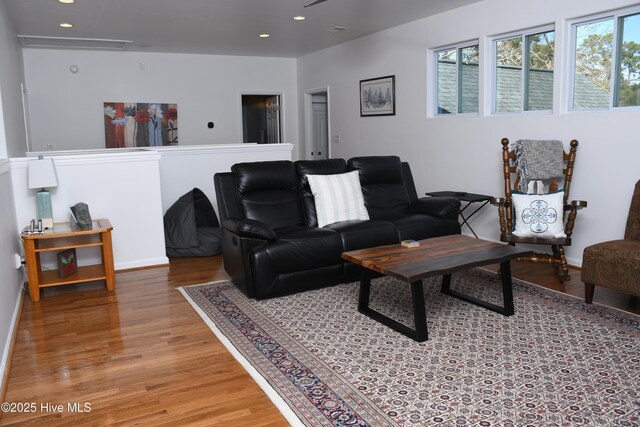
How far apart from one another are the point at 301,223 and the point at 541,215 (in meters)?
1.97

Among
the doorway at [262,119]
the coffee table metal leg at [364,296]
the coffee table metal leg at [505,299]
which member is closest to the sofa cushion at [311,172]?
the coffee table metal leg at [364,296]

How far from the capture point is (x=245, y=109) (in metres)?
10.9

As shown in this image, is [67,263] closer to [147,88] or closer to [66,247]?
[66,247]

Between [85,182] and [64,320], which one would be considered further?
[85,182]

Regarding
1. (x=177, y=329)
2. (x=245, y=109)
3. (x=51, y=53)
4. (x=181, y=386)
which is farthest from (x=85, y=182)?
(x=245, y=109)

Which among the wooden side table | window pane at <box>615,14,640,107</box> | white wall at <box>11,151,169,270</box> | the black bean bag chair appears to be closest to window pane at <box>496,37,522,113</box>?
window pane at <box>615,14,640,107</box>

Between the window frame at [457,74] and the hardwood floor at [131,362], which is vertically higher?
the window frame at [457,74]

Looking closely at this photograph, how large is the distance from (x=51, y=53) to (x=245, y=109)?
4.14 meters

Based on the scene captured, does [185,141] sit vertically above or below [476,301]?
above

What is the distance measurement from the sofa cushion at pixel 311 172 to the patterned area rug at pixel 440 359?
2.64ft

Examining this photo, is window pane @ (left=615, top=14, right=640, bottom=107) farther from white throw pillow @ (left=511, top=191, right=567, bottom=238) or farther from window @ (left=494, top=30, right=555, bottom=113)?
white throw pillow @ (left=511, top=191, right=567, bottom=238)

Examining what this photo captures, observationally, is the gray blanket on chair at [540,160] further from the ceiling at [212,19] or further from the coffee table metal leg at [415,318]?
the coffee table metal leg at [415,318]

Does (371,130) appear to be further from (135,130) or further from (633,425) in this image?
(633,425)

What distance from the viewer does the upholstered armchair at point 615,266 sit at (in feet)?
10.8
